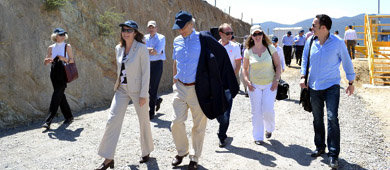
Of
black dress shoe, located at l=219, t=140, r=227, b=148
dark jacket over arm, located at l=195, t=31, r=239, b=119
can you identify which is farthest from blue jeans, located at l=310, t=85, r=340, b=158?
black dress shoe, located at l=219, t=140, r=227, b=148

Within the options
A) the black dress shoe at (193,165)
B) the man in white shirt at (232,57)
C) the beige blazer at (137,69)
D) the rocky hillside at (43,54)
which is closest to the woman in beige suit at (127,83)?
the beige blazer at (137,69)

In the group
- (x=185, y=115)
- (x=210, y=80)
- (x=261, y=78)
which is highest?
(x=210, y=80)

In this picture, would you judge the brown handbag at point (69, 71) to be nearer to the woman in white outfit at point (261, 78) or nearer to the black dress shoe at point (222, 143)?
the black dress shoe at point (222, 143)

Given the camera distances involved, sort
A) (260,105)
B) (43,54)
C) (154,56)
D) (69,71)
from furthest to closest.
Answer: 1. (43,54)
2. (154,56)
3. (69,71)
4. (260,105)

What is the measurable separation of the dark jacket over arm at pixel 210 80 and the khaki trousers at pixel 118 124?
86 centimetres

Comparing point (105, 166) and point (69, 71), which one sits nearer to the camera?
point (105, 166)

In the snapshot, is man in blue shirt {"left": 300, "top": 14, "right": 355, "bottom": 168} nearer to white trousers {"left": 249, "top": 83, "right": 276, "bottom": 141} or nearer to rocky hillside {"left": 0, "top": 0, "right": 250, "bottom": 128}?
white trousers {"left": 249, "top": 83, "right": 276, "bottom": 141}

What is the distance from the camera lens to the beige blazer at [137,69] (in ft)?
14.7

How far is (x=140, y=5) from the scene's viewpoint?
13750 millimetres

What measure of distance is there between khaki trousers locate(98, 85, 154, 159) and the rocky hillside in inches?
148

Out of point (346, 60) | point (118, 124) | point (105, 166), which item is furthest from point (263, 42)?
point (105, 166)

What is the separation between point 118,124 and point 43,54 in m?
4.84

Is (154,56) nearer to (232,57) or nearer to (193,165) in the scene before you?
(232,57)

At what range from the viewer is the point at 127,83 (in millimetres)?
4508
